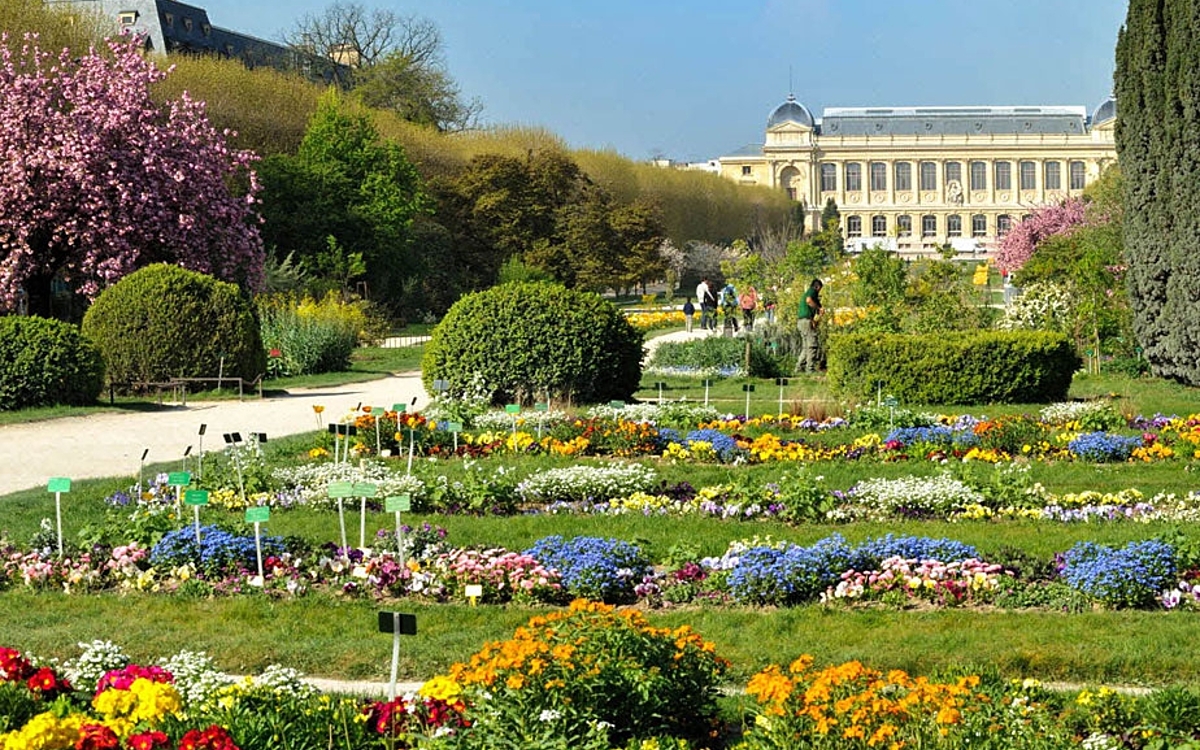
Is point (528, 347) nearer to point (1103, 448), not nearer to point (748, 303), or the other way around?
point (1103, 448)

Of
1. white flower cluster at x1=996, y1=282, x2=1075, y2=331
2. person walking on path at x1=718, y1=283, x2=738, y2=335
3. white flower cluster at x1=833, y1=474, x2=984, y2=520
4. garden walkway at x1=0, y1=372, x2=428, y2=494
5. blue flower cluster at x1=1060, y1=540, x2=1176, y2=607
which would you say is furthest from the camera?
person walking on path at x1=718, y1=283, x2=738, y2=335

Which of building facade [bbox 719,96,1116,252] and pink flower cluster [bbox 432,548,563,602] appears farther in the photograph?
building facade [bbox 719,96,1116,252]

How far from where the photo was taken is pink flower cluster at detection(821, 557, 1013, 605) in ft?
25.7

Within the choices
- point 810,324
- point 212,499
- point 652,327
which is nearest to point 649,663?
→ point 212,499

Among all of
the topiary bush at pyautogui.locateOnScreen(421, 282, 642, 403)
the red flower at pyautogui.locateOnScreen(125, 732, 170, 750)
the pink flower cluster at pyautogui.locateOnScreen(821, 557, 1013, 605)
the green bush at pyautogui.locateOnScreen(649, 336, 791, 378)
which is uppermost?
the topiary bush at pyautogui.locateOnScreen(421, 282, 642, 403)

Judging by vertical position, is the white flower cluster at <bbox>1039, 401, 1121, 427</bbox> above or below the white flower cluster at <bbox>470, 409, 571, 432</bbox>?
below

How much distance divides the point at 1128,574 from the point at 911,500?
3081 mm

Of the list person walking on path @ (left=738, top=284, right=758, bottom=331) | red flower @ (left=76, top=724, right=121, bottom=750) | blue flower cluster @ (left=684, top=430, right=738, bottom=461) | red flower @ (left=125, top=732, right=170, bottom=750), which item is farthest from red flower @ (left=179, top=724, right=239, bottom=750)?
person walking on path @ (left=738, top=284, right=758, bottom=331)

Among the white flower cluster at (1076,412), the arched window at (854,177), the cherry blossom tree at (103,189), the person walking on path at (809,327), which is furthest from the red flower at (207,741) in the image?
the arched window at (854,177)

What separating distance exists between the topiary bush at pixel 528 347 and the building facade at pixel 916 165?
305 feet

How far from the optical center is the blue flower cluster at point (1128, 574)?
24.8 feet

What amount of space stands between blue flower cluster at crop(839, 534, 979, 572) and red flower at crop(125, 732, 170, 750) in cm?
404

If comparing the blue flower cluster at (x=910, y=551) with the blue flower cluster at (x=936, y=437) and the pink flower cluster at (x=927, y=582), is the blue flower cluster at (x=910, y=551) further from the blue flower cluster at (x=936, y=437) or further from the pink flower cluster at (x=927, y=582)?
the blue flower cluster at (x=936, y=437)

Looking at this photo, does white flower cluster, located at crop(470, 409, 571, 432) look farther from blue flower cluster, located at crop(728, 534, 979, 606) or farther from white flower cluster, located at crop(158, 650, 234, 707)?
white flower cluster, located at crop(158, 650, 234, 707)
